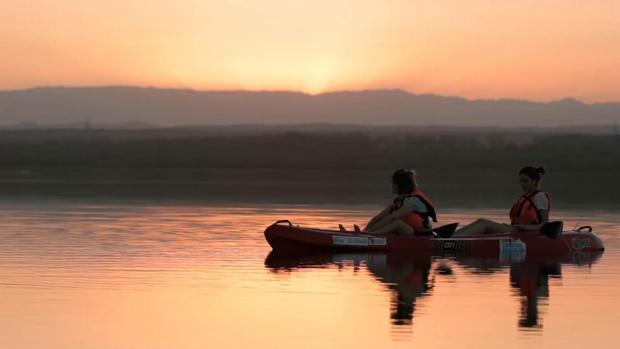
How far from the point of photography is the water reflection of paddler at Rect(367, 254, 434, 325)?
49.3 feet

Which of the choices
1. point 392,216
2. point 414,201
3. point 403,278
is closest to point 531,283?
point 403,278

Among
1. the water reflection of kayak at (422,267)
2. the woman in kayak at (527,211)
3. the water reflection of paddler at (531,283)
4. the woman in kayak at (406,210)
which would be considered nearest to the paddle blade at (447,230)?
the woman in kayak at (527,211)

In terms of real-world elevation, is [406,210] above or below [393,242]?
above

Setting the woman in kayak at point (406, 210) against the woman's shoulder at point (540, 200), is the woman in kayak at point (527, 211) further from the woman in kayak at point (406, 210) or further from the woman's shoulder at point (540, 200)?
the woman in kayak at point (406, 210)

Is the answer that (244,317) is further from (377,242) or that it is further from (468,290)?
(377,242)

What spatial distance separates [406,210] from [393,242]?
567 mm

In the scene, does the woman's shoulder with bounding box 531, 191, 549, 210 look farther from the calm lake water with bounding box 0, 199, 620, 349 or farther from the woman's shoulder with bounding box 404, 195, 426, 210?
the woman's shoulder with bounding box 404, 195, 426, 210

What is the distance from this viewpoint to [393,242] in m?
22.4

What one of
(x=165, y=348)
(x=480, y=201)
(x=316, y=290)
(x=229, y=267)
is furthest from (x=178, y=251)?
(x=480, y=201)

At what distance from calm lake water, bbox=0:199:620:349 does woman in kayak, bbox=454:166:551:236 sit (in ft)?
3.25

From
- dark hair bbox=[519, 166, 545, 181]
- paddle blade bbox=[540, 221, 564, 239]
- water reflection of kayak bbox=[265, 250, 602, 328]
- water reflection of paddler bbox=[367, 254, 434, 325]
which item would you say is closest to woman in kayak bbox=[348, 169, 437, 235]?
water reflection of kayak bbox=[265, 250, 602, 328]

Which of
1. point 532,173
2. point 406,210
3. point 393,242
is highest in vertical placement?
point 532,173

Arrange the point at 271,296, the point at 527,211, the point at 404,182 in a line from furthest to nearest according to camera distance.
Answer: the point at 527,211 → the point at 404,182 → the point at 271,296

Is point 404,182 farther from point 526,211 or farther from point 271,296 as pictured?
point 271,296
